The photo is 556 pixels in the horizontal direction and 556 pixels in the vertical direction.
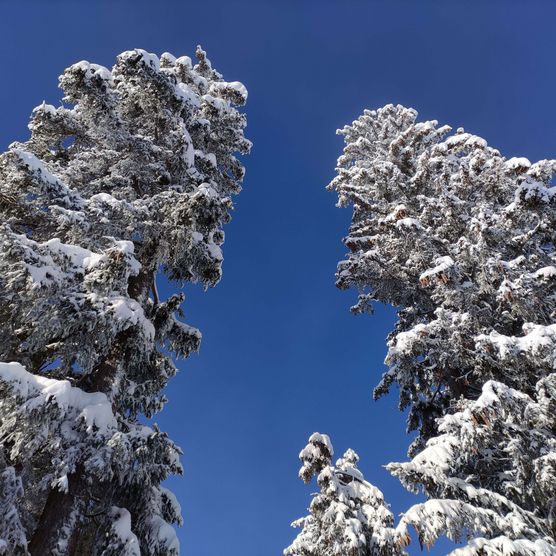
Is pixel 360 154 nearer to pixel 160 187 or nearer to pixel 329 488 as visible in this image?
pixel 160 187

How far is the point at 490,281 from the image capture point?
447 inches

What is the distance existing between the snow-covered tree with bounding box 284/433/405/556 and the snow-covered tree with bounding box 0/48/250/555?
13.5ft

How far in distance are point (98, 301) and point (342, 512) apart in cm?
784

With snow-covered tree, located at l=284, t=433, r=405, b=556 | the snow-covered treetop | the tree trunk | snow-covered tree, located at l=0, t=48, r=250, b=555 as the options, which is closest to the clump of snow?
snow-covered tree, located at l=0, t=48, r=250, b=555

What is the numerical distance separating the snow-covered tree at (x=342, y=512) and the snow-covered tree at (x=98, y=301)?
4.12 m

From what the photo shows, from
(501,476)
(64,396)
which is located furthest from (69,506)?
(501,476)

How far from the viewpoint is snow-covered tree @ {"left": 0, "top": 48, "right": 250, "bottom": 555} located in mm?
7105

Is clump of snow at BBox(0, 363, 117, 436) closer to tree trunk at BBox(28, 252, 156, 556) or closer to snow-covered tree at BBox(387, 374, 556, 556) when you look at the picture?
tree trunk at BBox(28, 252, 156, 556)

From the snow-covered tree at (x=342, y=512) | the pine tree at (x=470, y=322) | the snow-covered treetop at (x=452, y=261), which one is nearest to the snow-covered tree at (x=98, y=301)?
the snow-covered tree at (x=342, y=512)

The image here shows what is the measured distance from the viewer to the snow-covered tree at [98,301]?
23.3 feet

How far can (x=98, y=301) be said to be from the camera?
8164 mm

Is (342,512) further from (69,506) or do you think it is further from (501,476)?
(69,506)

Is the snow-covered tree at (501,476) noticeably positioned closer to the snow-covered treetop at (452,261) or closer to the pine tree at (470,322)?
the pine tree at (470,322)

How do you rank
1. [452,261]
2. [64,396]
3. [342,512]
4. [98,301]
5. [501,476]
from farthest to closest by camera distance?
[452,261] → [342,512] → [501,476] → [98,301] → [64,396]
